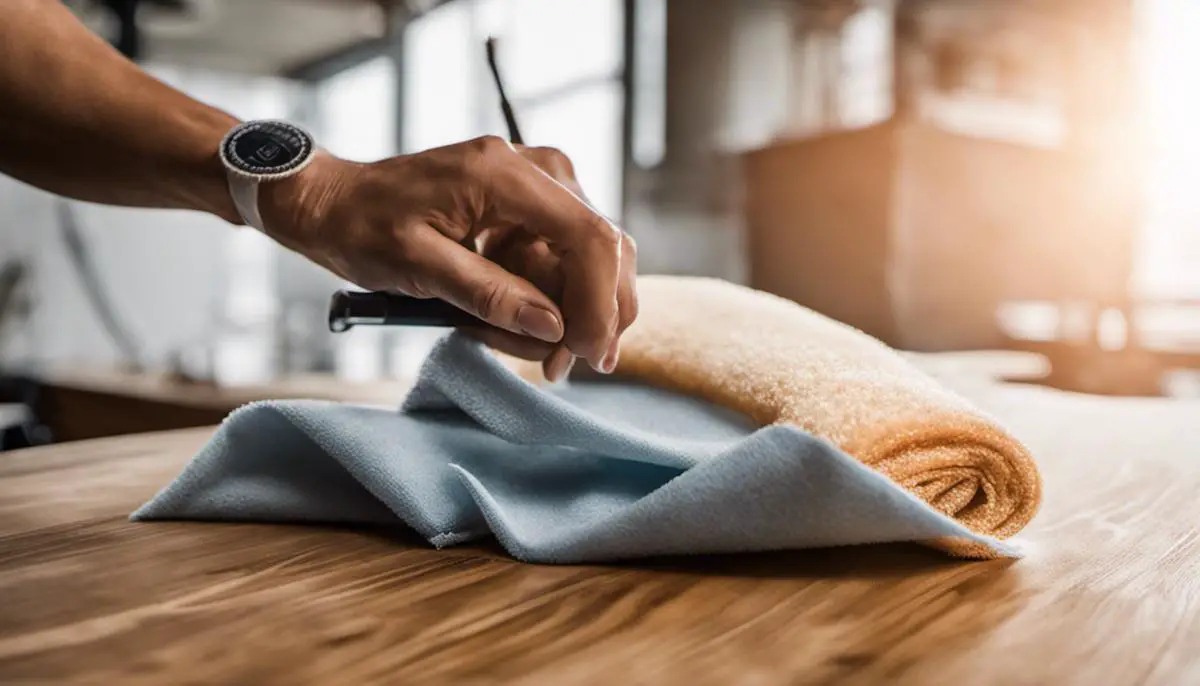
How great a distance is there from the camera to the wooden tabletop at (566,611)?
248 millimetres

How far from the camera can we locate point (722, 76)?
3.47 metres

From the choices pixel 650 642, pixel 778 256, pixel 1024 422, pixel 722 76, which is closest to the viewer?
pixel 650 642

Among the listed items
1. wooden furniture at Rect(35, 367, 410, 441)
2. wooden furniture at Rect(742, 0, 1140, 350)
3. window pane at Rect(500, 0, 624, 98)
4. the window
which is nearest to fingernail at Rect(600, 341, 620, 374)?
wooden furniture at Rect(35, 367, 410, 441)

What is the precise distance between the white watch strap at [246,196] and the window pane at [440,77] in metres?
5.14

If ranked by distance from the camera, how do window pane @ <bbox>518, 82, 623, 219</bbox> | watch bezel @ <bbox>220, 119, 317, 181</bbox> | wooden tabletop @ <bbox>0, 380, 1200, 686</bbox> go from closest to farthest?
wooden tabletop @ <bbox>0, 380, 1200, 686</bbox> < watch bezel @ <bbox>220, 119, 317, 181</bbox> < window pane @ <bbox>518, 82, 623, 219</bbox>

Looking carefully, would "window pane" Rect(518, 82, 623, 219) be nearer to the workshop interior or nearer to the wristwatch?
the workshop interior

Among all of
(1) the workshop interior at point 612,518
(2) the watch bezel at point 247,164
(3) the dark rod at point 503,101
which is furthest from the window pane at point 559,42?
(2) the watch bezel at point 247,164

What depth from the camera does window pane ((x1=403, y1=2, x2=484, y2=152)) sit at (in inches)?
221

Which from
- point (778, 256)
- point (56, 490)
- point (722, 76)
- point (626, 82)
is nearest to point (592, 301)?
point (56, 490)

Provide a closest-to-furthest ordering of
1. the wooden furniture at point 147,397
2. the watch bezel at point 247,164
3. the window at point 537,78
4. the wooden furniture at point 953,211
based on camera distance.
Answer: the watch bezel at point 247,164 → the wooden furniture at point 147,397 → the wooden furniture at point 953,211 → the window at point 537,78

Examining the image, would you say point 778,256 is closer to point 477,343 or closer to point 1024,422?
point 1024,422

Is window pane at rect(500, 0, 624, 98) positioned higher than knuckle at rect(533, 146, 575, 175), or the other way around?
window pane at rect(500, 0, 624, 98)

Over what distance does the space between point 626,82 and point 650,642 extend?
3.84 metres

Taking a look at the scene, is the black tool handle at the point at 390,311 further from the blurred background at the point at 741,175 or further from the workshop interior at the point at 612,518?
the blurred background at the point at 741,175
